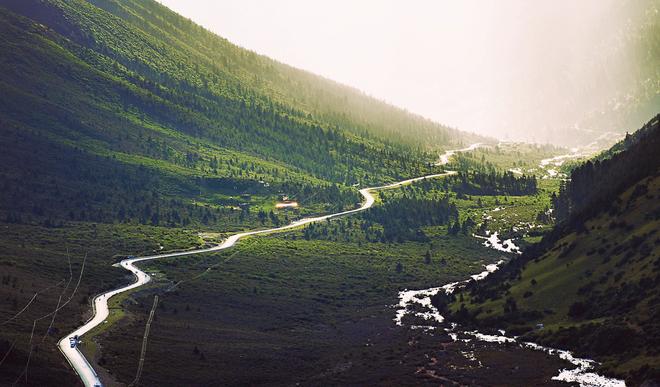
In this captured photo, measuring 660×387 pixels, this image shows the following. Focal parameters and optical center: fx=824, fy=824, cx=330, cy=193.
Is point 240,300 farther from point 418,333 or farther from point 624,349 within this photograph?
point 624,349

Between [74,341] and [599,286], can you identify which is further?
[599,286]

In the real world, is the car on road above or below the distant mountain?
below

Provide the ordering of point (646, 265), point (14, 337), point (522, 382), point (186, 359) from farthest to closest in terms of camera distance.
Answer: point (646, 265), point (186, 359), point (14, 337), point (522, 382)

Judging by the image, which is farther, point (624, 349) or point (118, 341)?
point (118, 341)

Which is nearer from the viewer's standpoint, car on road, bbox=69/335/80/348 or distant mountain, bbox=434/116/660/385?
distant mountain, bbox=434/116/660/385

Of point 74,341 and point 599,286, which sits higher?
point 599,286

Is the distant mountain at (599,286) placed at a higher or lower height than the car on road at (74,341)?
Answer: higher

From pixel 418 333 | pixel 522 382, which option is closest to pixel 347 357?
pixel 418 333

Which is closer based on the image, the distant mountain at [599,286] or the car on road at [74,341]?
the distant mountain at [599,286]
